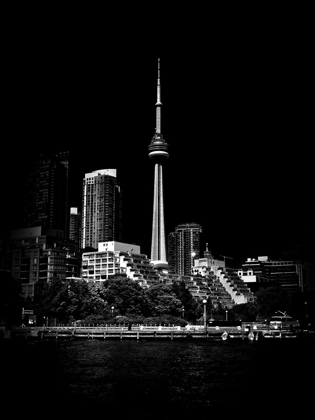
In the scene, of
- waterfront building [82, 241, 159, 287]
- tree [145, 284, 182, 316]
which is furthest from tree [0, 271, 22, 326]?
Result: waterfront building [82, 241, 159, 287]

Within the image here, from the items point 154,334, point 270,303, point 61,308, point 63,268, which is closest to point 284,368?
point 154,334

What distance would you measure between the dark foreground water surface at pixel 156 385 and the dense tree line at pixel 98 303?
5178 cm

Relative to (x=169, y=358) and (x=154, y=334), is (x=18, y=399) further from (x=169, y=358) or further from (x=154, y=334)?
(x=154, y=334)

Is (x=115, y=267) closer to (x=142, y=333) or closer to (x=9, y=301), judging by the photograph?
(x=9, y=301)

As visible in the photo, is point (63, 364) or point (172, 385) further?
point (63, 364)

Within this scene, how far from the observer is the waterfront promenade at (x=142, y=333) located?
111125mm

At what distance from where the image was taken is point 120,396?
39688mm

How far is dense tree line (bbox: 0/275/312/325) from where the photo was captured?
12162cm

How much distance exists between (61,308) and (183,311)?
42.0 m

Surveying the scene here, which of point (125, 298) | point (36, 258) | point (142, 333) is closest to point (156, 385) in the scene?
point (142, 333)

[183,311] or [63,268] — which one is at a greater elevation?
[63,268]

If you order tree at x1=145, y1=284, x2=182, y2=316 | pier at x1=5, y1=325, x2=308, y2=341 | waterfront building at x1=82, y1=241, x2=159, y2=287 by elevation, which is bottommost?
pier at x1=5, y1=325, x2=308, y2=341

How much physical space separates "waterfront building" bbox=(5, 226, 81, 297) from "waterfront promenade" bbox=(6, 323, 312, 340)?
62.9 meters

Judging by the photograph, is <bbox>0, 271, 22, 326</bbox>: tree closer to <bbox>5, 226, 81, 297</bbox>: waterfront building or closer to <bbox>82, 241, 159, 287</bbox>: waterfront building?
<bbox>5, 226, 81, 297</bbox>: waterfront building
